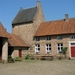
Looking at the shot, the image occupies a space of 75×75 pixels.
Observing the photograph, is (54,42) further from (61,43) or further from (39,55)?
(39,55)

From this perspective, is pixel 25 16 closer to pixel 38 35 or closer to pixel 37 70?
pixel 38 35

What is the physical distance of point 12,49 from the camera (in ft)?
117

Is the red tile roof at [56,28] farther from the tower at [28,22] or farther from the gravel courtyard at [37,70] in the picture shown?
the gravel courtyard at [37,70]

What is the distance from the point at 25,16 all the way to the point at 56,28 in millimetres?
9261

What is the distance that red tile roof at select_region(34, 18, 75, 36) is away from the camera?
36.8 m

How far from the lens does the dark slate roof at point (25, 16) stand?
42031 millimetres

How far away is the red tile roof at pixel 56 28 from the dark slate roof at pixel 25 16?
3525 mm

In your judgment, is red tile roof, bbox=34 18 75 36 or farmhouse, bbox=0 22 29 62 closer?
farmhouse, bbox=0 22 29 62

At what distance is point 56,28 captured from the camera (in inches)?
1535

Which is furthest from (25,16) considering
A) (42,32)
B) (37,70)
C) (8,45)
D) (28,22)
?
(37,70)

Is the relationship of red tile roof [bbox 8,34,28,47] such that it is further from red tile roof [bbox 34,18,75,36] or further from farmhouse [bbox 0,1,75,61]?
red tile roof [bbox 34,18,75,36]

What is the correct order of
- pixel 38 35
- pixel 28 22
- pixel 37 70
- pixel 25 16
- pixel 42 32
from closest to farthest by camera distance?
pixel 37 70
pixel 38 35
pixel 42 32
pixel 28 22
pixel 25 16

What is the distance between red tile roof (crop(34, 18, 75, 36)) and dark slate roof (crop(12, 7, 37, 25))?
352 cm

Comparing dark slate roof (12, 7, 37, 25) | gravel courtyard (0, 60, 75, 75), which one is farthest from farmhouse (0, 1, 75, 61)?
gravel courtyard (0, 60, 75, 75)
